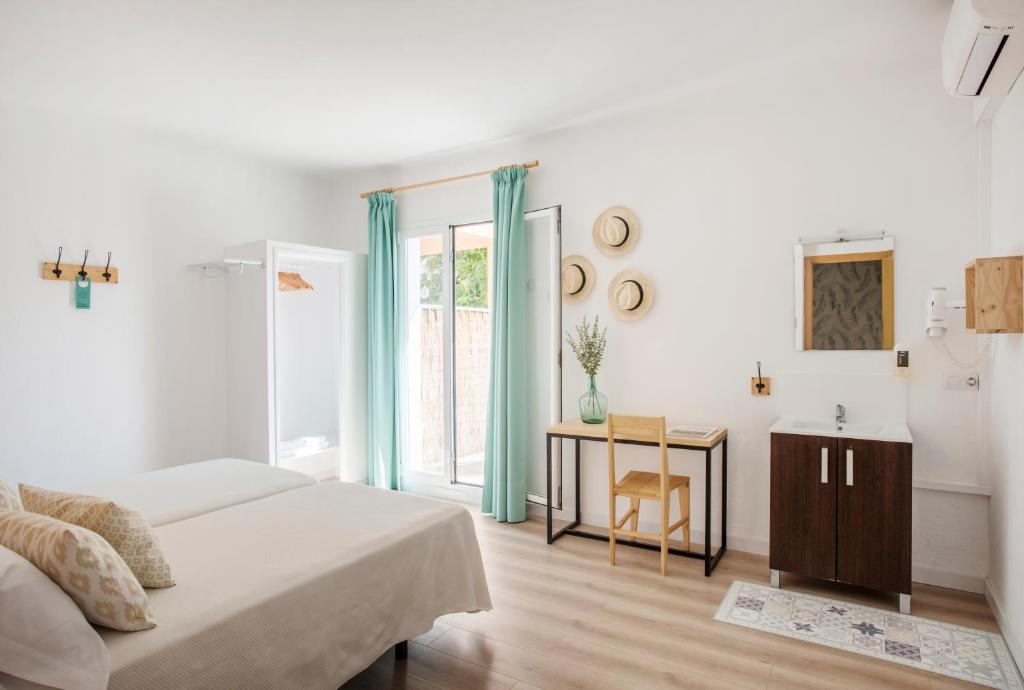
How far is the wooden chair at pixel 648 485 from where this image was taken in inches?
128

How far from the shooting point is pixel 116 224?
4.10m

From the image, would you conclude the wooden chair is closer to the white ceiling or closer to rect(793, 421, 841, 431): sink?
rect(793, 421, 841, 431): sink

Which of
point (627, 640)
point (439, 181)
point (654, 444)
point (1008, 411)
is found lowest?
point (627, 640)

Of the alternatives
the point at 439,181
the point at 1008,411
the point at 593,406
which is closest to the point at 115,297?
the point at 439,181

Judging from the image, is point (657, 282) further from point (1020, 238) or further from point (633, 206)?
point (1020, 238)

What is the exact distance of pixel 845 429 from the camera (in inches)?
Answer: 126

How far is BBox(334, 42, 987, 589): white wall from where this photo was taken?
3074 millimetres

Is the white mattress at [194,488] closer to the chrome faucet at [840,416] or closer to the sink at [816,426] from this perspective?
the sink at [816,426]

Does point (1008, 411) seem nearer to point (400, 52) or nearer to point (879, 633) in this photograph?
point (879, 633)

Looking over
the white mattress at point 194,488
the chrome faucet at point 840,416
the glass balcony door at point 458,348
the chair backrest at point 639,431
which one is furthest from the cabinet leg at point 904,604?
the white mattress at point 194,488

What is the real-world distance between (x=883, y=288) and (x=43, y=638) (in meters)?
3.66

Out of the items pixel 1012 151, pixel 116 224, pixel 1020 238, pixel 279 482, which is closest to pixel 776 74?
pixel 1012 151

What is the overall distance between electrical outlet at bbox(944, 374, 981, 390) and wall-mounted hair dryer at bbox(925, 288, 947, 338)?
266 millimetres

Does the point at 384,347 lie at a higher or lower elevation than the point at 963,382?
higher
